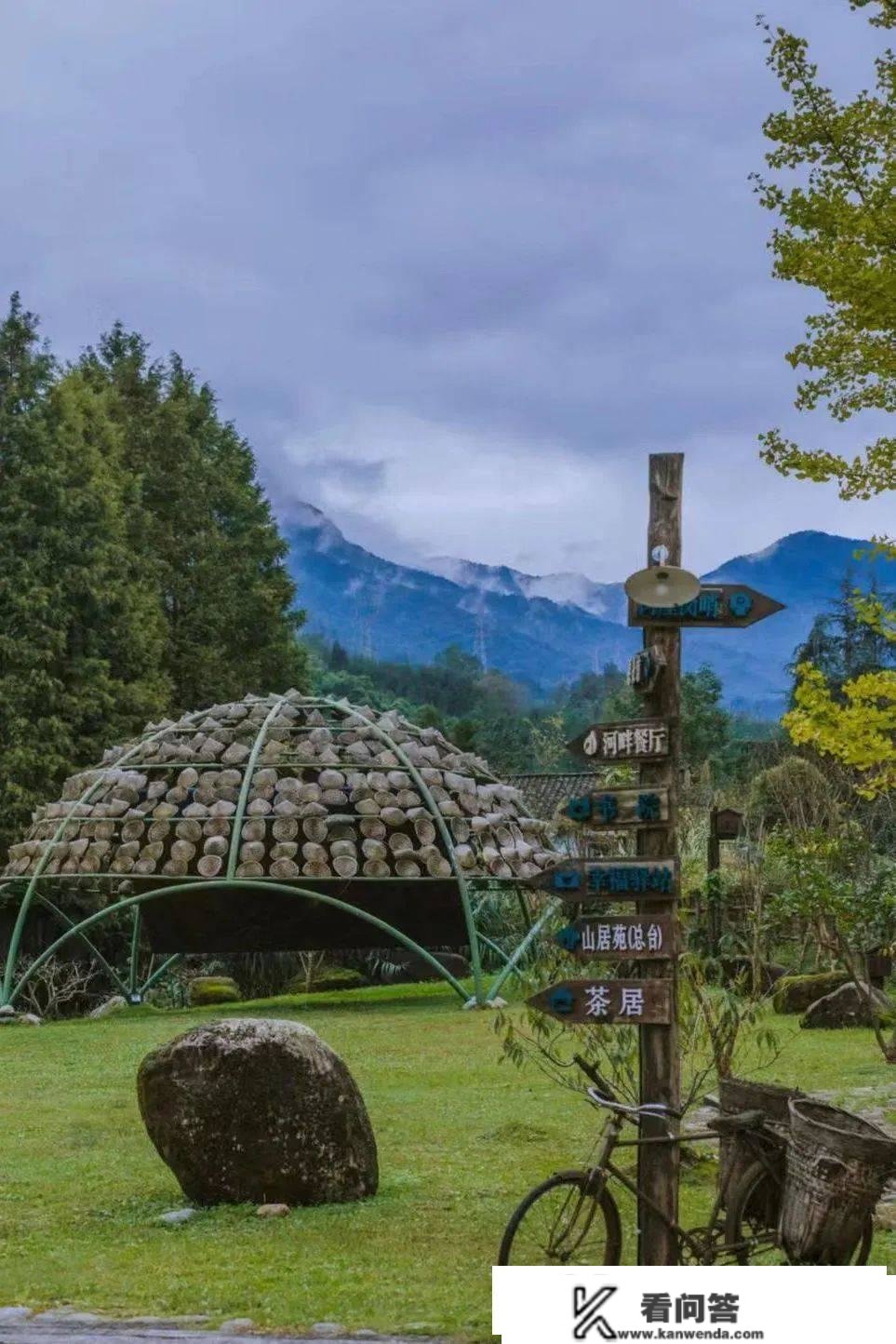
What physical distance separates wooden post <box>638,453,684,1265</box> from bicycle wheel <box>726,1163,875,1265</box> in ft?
0.82

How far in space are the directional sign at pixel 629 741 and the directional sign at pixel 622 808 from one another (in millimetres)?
140

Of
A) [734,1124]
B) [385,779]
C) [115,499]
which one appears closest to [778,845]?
[385,779]

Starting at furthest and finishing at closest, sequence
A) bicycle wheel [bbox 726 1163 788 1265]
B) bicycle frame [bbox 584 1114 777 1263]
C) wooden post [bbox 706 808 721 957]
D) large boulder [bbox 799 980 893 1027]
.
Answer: wooden post [bbox 706 808 721 957], large boulder [bbox 799 980 893 1027], bicycle wheel [bbox 726 1163 788 1265], bicycle frame [bbox 584 1114 777 1263]

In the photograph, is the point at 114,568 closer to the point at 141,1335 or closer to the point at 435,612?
the point at 141,1335

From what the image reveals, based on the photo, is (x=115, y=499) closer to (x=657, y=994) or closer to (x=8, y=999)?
(x=8, y=999)

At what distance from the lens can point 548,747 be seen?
162 ft

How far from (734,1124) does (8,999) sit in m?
15.9

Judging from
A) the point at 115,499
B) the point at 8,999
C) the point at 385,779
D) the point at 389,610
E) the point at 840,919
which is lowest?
the point at 8,999

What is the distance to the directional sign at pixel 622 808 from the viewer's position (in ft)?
21.9

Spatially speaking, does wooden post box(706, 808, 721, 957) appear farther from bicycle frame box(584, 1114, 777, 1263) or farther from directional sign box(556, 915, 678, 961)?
directional sign box(556, 915, 678, 961)

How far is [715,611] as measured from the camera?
6867 mm

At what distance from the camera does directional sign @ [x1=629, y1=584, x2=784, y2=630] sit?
6785 mm

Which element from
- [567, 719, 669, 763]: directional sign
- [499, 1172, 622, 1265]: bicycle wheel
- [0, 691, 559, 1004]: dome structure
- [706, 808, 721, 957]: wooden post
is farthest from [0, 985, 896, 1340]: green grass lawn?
[706, 808, 721, 957]: wooden post

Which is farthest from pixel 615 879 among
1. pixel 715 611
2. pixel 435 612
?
pixel 435 612
